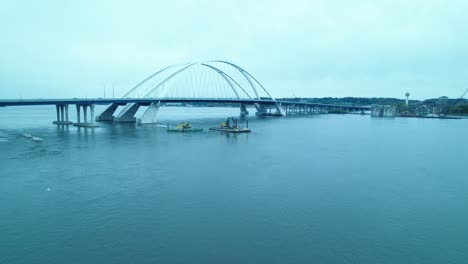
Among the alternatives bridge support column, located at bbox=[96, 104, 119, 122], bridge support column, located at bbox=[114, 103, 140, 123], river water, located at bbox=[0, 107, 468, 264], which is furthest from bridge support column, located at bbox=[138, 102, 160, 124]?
river water, located at bbox=[0, 107, 468, 264]

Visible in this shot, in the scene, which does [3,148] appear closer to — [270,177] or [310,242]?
[270,177]

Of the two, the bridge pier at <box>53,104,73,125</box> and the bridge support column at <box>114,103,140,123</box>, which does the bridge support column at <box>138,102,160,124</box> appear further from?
the bridge pier at <box>53,104,73,125</box>

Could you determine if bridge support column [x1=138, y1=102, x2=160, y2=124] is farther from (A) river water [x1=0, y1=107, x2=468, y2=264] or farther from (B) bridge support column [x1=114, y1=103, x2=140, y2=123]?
(A) river water [x1=0, y1=107, x2=468, y2=264]

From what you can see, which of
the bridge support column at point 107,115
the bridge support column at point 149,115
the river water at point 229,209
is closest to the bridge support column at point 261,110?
the bridge support column at point 149,115

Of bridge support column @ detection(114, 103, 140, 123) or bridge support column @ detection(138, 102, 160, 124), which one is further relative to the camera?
bridge support column @ detection(114, 103, 140, 123)

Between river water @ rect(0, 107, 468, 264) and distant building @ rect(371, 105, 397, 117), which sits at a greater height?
distant building @ rect(371, 105, 397, 117)

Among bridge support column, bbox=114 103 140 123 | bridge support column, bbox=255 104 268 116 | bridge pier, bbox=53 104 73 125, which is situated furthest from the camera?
bridge support column, bbox=255 104 268 116

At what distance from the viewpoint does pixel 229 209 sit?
12344 mm

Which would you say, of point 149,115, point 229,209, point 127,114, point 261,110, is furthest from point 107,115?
point 229,209

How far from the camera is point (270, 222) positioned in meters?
11.1

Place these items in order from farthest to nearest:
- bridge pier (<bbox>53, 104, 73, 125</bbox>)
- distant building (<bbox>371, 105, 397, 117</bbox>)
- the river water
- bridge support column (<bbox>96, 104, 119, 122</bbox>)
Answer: distant building (<bbox>371, 105, 397, 117</bbox>)
bridge support column (<bbox>96, 104, 119, 122</bbox>)
bridge pier (<bbox>53, 104, 73, 125</bbox>)
the river water

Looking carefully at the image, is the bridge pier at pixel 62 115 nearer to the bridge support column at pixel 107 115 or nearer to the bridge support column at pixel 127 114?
the bridge support column at pixel 107 115

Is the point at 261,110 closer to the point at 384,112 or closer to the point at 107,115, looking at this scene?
the point at 384,112

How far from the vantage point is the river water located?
9.11m
